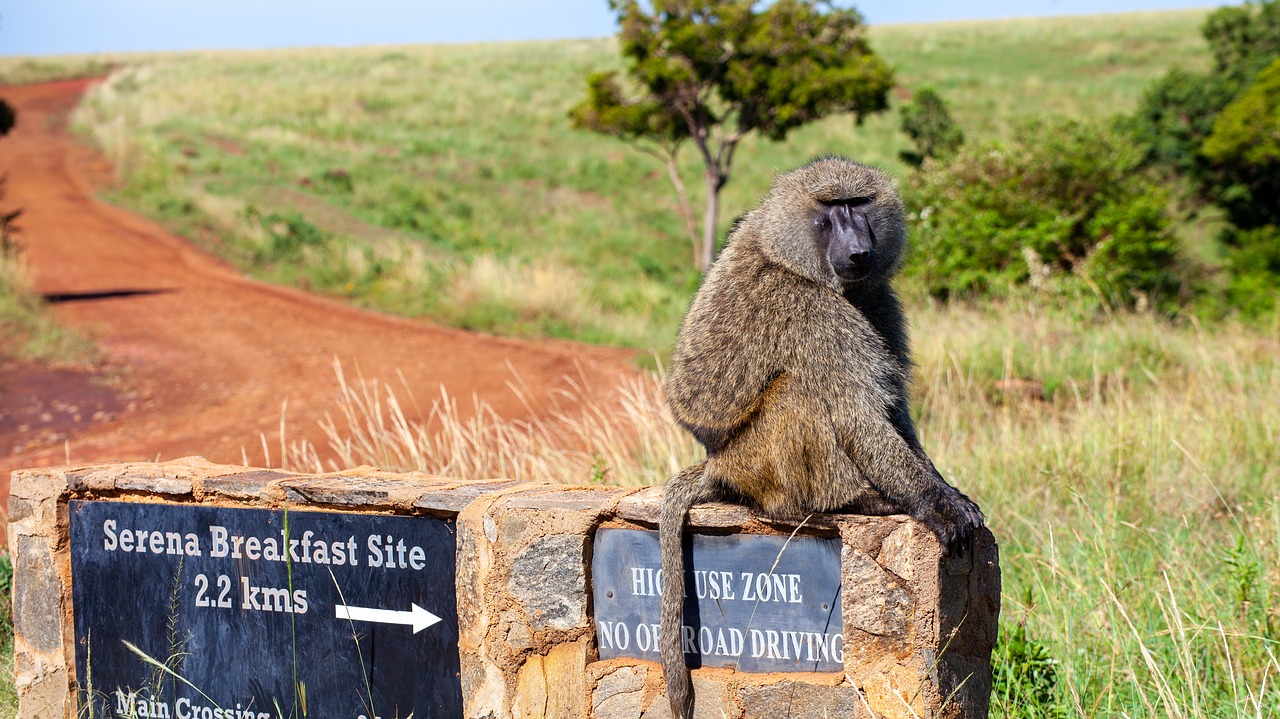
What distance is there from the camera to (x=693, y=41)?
50.6 ft

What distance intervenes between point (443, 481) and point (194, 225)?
14918mm

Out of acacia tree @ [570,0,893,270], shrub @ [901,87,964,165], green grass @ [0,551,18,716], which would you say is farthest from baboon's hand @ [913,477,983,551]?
shrub @ [901,87,964,165]

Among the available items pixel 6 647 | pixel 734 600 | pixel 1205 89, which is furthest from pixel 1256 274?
pixel 6 647

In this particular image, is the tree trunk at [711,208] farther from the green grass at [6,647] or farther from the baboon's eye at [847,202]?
the baboon's eye at [847,202]

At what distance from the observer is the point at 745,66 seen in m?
16.0

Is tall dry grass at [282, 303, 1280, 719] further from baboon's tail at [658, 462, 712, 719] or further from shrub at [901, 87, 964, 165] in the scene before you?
shrub at [901, 87, 964, 165]

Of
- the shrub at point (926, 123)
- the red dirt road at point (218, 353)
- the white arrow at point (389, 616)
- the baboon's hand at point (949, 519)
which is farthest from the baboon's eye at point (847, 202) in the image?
the shrub at point (926, 123)

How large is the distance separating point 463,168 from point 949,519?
22.7 metres

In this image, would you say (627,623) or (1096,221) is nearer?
(627,623)

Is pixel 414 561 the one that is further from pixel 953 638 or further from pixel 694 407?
pixel 953 638

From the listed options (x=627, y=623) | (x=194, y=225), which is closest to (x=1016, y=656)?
(x=627, y=623)

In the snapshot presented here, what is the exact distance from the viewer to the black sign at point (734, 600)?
2693 millimetres

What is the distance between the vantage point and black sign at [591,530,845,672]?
8.84 ft

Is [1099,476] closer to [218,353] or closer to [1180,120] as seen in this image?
[218,353]
